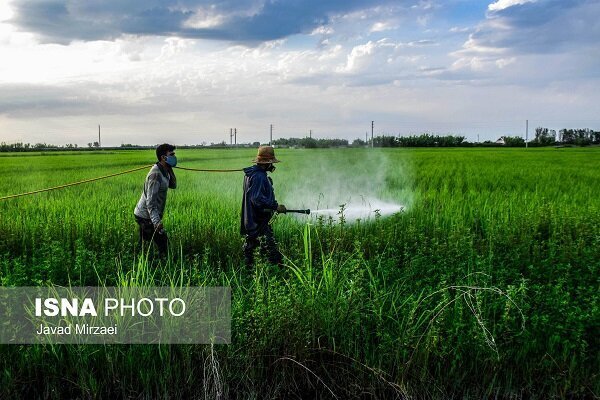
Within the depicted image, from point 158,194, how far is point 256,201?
1235 millimetres

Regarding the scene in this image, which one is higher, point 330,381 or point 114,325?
point 114,325

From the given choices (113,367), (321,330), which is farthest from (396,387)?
(113,367)

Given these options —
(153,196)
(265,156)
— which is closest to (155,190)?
(153,196)

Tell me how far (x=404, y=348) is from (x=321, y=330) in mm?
634

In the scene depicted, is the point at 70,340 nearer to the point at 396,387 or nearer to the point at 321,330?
the point at 321,330

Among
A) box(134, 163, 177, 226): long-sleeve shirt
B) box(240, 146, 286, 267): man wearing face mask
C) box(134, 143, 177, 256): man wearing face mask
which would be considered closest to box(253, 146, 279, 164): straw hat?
box(240, 146, 286, 267): man wearing face mask

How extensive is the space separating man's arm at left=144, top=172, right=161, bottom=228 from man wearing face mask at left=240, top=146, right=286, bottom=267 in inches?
38.3

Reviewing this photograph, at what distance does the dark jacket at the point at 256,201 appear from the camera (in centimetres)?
562

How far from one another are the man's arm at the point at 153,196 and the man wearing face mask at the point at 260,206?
0.97m

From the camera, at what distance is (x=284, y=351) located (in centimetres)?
404

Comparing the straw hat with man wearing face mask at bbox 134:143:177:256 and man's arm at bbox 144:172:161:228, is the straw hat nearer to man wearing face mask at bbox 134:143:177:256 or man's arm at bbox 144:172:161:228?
man wearing face mask at bbox 134:143:177:256

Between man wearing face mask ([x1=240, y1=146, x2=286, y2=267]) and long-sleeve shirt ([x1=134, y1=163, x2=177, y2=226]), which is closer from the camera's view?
man wearing face mask ([x1=240, y1=146, x2=286, y2=267])

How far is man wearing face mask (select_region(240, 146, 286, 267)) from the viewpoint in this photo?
18.5 ft

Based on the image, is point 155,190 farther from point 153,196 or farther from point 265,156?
point 265,156
